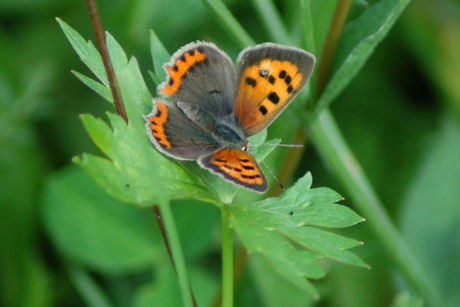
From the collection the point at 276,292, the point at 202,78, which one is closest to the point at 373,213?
the point at 276,292

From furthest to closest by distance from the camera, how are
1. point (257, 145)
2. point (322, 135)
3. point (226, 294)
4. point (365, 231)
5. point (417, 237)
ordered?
point (365, 231) → point (417, 237) → point (322, 135) → point (257, 145) → point (226, 294)

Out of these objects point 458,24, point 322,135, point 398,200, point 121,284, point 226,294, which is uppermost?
point 226,294

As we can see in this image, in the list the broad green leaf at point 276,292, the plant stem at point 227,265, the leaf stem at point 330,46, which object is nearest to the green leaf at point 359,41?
the leaf stem at point 330,46

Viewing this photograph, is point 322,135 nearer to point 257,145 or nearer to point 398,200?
point 257,145

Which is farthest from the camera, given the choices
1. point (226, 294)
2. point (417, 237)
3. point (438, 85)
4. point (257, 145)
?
point (438, 85)

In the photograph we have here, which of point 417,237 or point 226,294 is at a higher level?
point 226,294

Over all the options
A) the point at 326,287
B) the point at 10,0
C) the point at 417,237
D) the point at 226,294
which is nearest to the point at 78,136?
the point at 10,0
